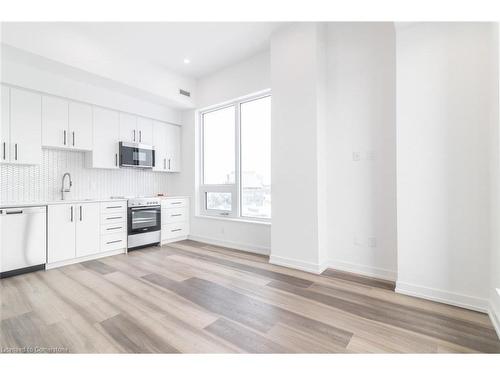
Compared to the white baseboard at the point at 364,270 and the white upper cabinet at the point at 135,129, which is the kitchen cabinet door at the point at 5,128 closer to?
the white upper cabinet at the point at 135,129

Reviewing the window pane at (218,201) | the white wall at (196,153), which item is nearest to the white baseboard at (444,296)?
the white wall at (196,153)

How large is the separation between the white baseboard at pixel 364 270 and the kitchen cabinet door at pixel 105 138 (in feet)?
12.1

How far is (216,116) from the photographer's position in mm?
4645

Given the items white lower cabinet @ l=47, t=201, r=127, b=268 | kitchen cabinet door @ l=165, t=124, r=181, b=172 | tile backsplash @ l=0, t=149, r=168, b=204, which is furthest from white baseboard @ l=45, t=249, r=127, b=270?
kitchen cabinet door @ l=165, t=124, r=181, b=172

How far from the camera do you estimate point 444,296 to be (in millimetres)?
2143

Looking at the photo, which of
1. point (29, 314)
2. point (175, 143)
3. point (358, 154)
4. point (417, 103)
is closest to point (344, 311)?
point (358, 154)

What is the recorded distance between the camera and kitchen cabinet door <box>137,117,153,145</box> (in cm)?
437

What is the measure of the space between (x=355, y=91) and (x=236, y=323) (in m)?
2.76

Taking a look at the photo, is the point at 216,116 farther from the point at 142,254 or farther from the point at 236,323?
the point at 236,323

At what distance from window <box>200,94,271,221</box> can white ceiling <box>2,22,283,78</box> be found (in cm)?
86

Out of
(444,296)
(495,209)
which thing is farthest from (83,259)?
(495,209)

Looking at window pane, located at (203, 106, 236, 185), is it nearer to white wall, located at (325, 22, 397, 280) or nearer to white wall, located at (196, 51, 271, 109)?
white wall, located at (196, 51, 271, 109)

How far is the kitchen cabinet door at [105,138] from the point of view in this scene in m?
Answer: 3.80

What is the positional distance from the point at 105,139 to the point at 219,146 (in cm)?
187
